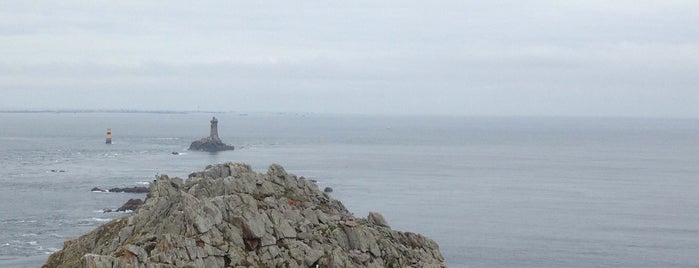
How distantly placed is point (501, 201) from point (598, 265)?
132 ft

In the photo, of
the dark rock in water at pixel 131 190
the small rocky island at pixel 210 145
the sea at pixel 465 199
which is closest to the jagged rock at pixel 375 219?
the sea at pixel 465 199

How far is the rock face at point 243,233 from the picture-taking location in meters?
30.1

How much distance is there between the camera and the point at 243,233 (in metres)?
31.7

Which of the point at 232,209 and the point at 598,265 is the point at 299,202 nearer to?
the point at 232,209

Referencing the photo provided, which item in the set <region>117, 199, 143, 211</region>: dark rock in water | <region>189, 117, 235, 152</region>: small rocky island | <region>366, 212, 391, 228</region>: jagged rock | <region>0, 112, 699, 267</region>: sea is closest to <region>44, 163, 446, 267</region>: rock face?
<region>366, 212, 391, 228</region>: jagged rock

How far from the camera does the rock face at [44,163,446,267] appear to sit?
30.1 metres

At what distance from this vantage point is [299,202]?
116 feet

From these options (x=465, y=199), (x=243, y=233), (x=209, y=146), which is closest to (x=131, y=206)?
(x=465, y=199)

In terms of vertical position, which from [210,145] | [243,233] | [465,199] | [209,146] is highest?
[243,233]

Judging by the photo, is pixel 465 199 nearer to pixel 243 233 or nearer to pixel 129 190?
pixel 129 190

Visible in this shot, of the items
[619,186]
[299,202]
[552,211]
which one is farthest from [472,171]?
[299,202]

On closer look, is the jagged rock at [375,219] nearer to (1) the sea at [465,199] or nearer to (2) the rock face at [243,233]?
(2) the rock face at [243,233]

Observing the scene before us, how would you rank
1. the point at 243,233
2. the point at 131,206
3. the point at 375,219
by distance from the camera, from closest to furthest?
the point at 243,233 → the point at 375,219 → the point at 131,206

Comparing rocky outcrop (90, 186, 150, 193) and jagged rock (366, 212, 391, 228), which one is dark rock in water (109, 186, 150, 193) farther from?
jagged rock (366, 212, 391, 228)
